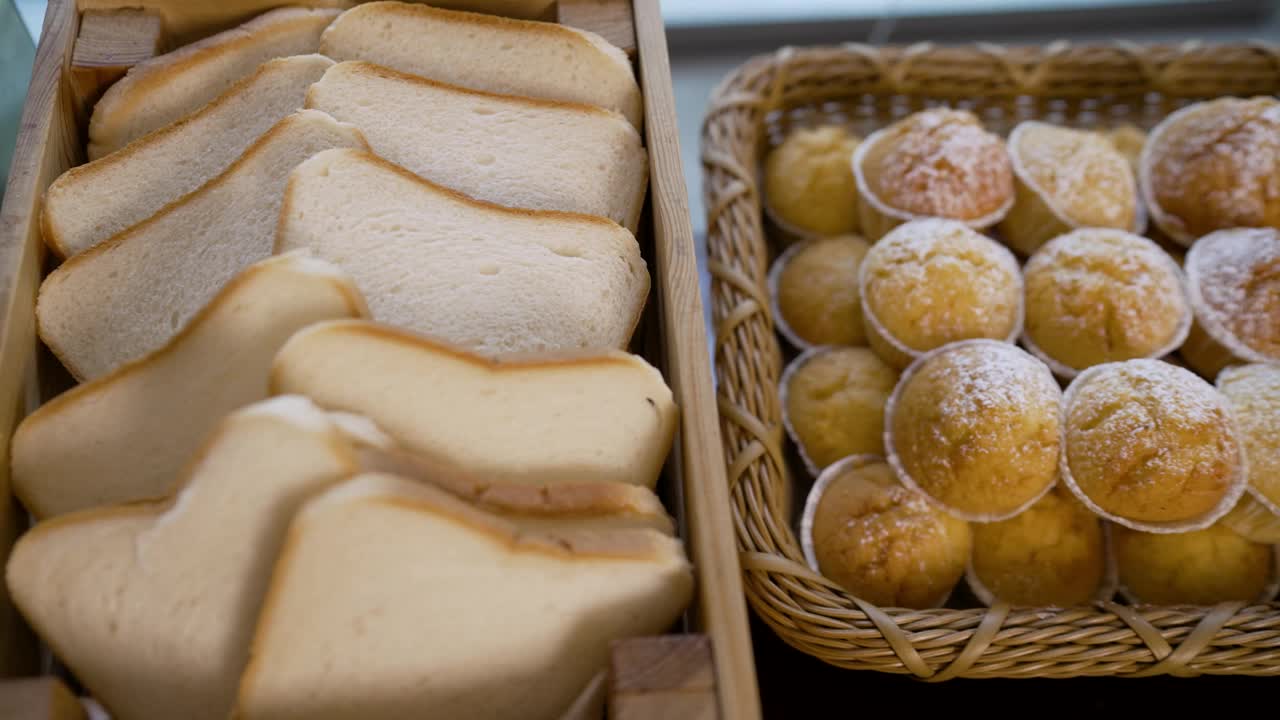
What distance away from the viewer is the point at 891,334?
1508 millimetres

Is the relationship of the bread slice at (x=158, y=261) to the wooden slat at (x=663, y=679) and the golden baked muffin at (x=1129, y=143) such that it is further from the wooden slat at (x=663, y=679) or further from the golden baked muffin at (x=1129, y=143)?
the golden baked muffin at (x=1129, y=143)

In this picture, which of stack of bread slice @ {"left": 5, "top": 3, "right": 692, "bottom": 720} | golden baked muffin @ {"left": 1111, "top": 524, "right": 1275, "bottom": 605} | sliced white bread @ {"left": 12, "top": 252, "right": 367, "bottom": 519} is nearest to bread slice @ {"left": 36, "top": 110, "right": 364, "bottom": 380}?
stack of bread slice @ {"left": 5, "top": 3, "right": 692, "bottom": 720}

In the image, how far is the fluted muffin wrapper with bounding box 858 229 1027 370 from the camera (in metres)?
1.51

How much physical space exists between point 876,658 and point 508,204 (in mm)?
792

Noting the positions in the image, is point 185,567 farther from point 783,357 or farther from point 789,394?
point 783,357

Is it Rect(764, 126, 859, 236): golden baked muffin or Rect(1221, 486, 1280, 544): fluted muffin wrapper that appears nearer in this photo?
Rect(1221, 486, 1280, 544): fluted muffin wrapper

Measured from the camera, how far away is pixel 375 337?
1020 millimetres

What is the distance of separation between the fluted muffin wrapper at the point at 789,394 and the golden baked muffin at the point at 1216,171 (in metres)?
0.64

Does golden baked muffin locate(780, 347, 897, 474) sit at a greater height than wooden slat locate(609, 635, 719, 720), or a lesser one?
lesser

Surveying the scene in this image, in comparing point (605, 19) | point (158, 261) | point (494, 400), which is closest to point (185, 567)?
point (494, 400)

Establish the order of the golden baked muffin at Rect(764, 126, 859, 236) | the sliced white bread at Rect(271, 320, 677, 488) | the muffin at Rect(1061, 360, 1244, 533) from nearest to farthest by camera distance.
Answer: the sliced white bread at Rect(271, 320, 677, 488)
the muffin at Rect(1061, 360, 1244, 533)
the golden baked muffin at Rect(764, 126, 859, 236)

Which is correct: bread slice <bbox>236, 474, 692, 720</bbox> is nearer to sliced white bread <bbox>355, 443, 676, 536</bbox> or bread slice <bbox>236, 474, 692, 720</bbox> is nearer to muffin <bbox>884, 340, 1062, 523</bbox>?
sliced white bread <bbox>355, 443, 676, 536</bbox>

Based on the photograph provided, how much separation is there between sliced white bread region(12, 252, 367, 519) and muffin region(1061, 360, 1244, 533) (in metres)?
1.01

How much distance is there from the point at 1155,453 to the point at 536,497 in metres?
0.87
